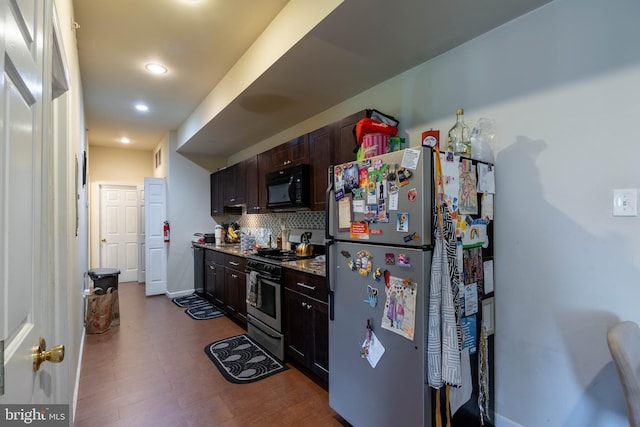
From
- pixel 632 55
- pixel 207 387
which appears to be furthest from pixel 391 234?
pixel 207 387

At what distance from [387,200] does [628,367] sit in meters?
1.17

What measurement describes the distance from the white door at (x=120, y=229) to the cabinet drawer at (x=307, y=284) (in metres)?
5.54

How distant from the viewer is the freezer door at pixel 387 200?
1.58 m

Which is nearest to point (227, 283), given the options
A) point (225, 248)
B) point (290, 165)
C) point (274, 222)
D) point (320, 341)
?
point (225, 248)

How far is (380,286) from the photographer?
5.88ft

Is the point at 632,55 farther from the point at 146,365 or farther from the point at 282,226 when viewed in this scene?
the point at 146,365

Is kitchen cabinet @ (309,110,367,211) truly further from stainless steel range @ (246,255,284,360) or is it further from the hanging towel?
the hanging towel

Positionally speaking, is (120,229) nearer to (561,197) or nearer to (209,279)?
(209,279)

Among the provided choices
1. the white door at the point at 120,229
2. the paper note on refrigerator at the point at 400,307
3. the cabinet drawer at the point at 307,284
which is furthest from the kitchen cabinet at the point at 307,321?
the white door at the point at 120,229

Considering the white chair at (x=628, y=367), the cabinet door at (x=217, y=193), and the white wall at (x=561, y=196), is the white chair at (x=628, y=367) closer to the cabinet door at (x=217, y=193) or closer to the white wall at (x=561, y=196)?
the white wall at (x=561, y=196)

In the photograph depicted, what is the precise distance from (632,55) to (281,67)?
212 centimetres

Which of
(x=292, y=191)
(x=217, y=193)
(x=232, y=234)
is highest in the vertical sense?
(x=217, y=193)

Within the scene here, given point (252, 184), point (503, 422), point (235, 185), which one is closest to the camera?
point (503, 422)

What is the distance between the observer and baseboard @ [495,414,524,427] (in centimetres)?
190
